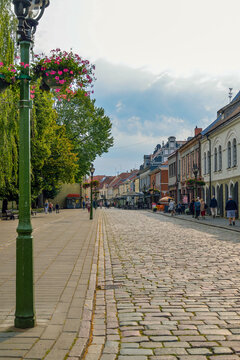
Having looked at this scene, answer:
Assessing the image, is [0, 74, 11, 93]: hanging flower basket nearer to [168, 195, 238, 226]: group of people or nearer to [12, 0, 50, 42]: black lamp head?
[12, 0, 50, 42]: black lamp head

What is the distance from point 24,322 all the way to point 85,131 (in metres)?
49.1

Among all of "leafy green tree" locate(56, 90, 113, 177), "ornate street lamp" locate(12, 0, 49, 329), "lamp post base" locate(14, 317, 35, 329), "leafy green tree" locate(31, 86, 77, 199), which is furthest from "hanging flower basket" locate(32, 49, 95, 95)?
"leafy green tree" locate(56, 90, 113, 177)

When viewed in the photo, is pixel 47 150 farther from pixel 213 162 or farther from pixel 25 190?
pixel 25 190

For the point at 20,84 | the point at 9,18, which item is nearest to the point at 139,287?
the point at 20,84

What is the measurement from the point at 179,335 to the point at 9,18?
1981cm

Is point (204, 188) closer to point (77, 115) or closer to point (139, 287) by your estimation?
point (77, 115)

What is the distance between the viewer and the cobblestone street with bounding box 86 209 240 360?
448cm

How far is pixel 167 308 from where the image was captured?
20.2ft

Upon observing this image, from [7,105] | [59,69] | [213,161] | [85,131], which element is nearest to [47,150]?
[7,105]

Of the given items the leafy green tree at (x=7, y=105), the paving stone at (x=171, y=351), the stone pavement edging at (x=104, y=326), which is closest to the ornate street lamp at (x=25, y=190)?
the stone pavement edging at (x=104, y=326)

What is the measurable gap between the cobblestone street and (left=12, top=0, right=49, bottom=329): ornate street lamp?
883 millimetres

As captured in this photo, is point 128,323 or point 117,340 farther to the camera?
point 128,323

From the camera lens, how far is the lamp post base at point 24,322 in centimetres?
497

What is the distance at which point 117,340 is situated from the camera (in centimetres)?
477
